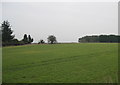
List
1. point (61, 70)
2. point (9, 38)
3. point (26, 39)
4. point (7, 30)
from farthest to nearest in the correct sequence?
1. point (26, 39)
2. point (7, 30)
3. point (9, 38)
4. point (61, 70)

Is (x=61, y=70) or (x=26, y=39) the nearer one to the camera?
(x=61, y=70)

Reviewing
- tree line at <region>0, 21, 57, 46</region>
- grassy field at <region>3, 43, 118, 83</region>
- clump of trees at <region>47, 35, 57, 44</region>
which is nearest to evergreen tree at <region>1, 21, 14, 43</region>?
tree line at <region>0, 21, 57, 46</region>

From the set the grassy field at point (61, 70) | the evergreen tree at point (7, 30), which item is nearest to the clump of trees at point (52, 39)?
the evergreen tree at point (7, 30)

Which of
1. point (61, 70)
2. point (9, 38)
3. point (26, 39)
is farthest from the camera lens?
point (26, 39)

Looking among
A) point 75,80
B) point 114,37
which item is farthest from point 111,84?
point 114,37

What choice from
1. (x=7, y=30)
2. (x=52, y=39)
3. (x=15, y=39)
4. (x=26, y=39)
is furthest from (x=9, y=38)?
(x=52, y=39)

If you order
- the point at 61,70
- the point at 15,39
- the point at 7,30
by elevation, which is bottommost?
the point at 61,70

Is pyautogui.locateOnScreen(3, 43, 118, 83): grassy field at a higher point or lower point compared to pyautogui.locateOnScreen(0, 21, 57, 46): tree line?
lower

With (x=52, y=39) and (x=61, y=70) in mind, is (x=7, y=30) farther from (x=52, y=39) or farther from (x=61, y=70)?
(x=61, y=70)

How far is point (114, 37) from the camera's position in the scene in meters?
83.6

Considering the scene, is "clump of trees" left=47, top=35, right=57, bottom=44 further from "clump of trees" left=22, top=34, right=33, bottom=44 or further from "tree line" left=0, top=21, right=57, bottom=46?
"clump of trees" left=22, top=34, right=33, bottom=44

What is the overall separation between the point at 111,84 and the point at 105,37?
8559 centimetres

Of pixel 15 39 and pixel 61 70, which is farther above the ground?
pixel 15 39

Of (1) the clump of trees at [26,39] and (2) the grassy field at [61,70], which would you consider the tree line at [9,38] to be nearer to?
(1) the clump of trees at [26,39]
